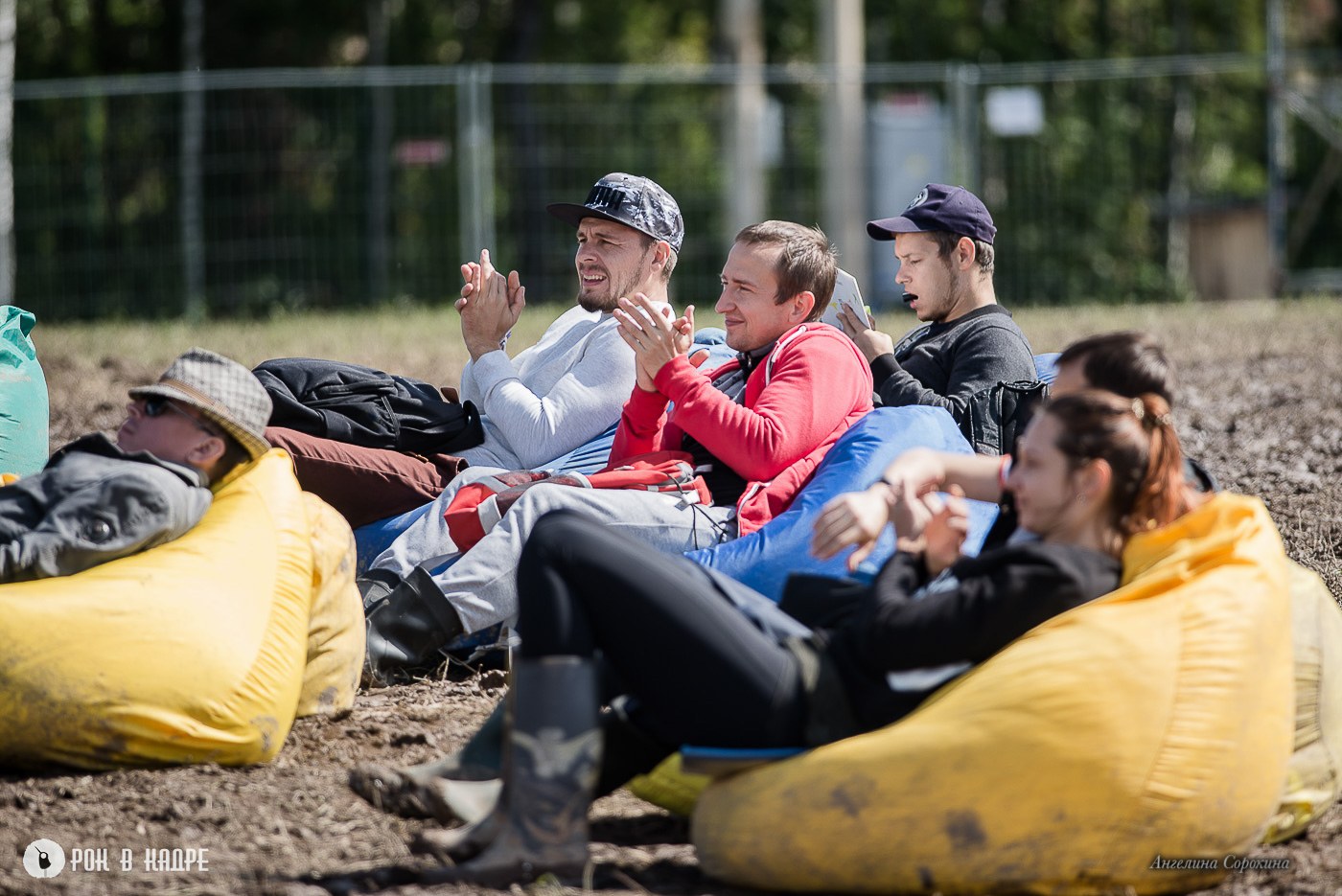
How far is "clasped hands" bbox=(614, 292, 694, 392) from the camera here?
422 centimetres

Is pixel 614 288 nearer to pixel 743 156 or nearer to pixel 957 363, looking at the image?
pixel 957 363

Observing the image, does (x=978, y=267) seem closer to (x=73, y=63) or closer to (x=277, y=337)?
(x=277, y=337)

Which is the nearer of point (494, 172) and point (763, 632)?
point (763, 632)

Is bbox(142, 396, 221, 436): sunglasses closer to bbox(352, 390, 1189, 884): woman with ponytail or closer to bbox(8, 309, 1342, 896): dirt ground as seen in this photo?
bbox(8, 309, 1342, 896): dirt ground

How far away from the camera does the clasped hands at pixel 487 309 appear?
508 centimetres

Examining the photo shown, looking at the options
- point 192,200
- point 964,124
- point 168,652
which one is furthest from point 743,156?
point 168,652

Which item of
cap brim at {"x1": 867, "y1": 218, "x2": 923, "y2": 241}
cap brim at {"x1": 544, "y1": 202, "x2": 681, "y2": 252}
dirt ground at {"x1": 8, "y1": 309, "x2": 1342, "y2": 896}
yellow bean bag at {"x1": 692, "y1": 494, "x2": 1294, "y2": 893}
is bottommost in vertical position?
dirt ground at {"x1": 8, "y1": 309, "x2": 1342, "y2": 896}

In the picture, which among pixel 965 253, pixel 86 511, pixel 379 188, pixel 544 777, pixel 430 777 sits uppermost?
pixel 379 188

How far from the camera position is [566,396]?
4.96 m

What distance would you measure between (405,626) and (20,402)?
182cm

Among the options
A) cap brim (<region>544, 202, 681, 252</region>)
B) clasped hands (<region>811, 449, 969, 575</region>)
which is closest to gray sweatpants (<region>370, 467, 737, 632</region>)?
cap brim (<region>544, 202, 681, 252</region>)

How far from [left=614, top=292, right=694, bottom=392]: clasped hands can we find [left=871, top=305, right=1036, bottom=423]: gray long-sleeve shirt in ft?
2.42
